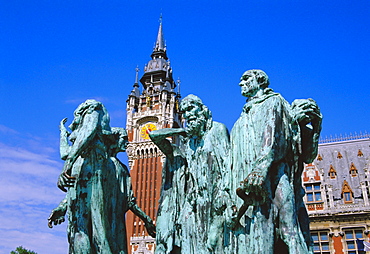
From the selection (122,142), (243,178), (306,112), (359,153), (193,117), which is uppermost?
(359,153)

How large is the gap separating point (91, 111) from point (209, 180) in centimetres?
210

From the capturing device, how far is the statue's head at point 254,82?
564 cm

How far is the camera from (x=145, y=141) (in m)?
70.2

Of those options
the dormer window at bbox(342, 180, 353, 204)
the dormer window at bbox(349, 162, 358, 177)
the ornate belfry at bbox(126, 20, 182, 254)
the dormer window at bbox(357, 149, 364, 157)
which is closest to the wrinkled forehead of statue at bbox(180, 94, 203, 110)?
the dormer window at bbox(342, 180, 353, 204)

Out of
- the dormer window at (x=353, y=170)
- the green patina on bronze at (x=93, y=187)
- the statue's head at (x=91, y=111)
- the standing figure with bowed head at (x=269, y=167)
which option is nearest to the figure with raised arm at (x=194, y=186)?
the standing figure with bowed head at (x=269, y=167)

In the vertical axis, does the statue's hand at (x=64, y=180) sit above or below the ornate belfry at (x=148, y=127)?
below

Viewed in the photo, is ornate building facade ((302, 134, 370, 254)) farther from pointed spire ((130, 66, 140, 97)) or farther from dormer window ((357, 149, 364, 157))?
pointed spire ((130, 66, 140, 97))

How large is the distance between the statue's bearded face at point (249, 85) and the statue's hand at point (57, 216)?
342 centimetres

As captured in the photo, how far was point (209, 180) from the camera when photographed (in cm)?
596

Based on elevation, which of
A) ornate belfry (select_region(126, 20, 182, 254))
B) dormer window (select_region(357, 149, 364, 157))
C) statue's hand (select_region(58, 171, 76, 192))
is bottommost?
statue's hand (select_region(58, 171, 76, 192))

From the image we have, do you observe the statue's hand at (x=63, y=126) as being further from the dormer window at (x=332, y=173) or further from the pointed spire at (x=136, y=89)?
the pointed spire at (x=136, y=89)

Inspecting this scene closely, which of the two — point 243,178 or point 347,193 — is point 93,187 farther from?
point 347,193

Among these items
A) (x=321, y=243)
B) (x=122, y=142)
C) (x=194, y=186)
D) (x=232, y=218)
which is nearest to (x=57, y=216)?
(x=122, y=142)

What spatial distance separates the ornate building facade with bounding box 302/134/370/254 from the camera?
941 inches
